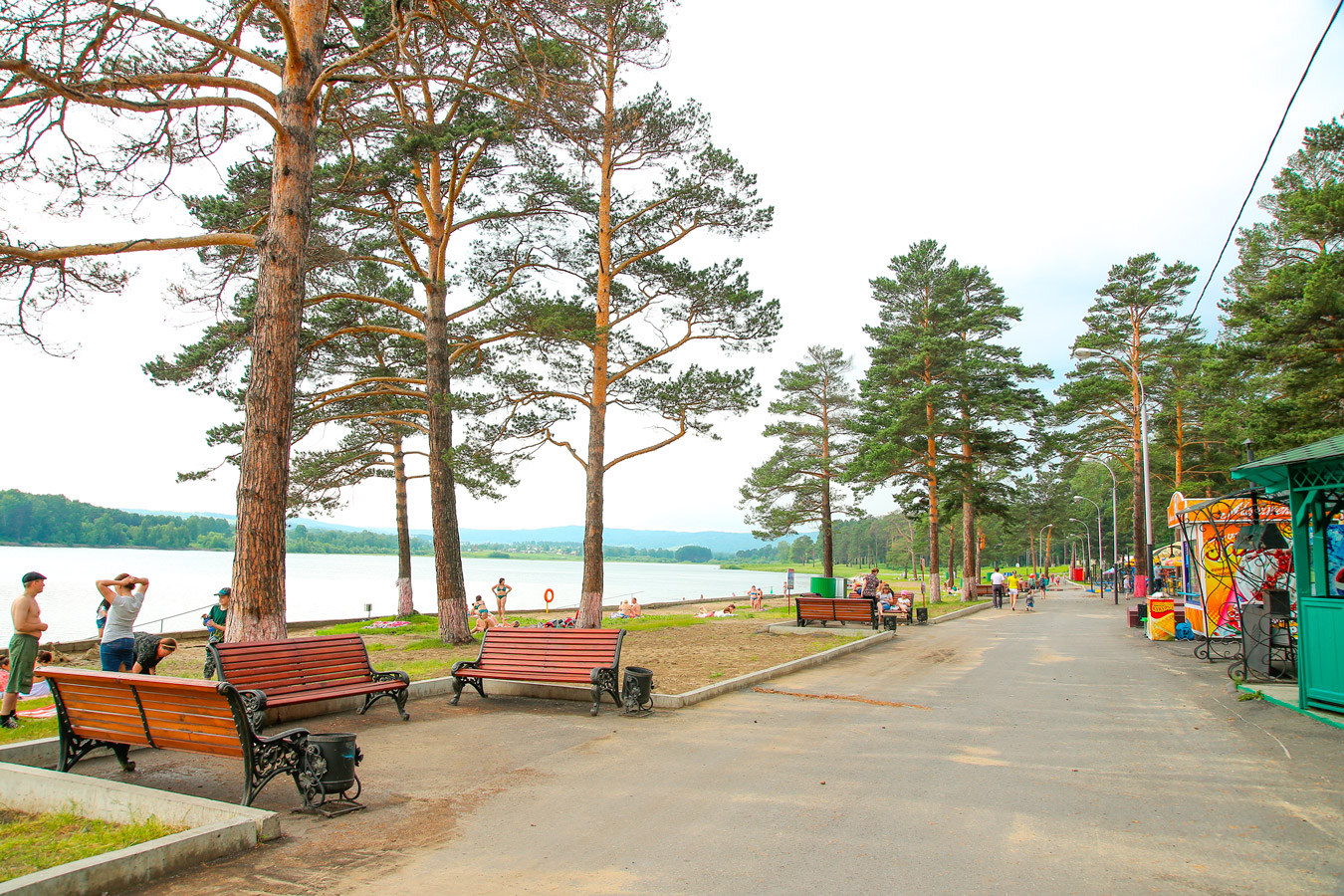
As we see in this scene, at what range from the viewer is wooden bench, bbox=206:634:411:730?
6.83 metres

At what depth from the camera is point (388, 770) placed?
20.0 ft

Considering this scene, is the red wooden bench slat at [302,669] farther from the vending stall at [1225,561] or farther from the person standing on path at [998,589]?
the person standing on path at [998,589]

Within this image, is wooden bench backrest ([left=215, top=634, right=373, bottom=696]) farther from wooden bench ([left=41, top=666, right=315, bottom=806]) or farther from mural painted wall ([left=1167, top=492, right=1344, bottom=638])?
mural painted wall ([left=1167, top=492, right=1344, bottom=638])

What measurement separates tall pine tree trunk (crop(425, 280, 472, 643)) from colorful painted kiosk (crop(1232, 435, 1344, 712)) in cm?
1450

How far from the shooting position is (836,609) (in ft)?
65.5

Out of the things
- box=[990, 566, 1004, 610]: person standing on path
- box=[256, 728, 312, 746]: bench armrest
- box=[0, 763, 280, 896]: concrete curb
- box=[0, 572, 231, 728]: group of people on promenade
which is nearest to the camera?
box=[0, 763, 280, 896]: concrete curb

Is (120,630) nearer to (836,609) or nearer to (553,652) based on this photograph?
(553,652)

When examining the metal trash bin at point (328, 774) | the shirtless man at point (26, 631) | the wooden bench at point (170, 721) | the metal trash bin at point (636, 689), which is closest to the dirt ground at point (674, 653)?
the metal trash bin at point (636, 689)

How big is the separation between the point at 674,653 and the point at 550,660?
615 centimetres

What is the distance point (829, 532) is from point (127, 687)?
3945cm

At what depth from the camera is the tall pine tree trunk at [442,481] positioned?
16.7m

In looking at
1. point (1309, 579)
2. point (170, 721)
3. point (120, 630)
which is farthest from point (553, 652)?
point (1309, 579)

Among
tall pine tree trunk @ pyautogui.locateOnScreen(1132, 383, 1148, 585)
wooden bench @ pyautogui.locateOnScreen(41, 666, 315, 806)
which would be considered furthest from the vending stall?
tall pine tree trunk @ pyautogui.locateOnScreen(1132, 383, 1148, 585)

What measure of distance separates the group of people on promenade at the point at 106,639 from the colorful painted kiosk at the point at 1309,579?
12690 mm
